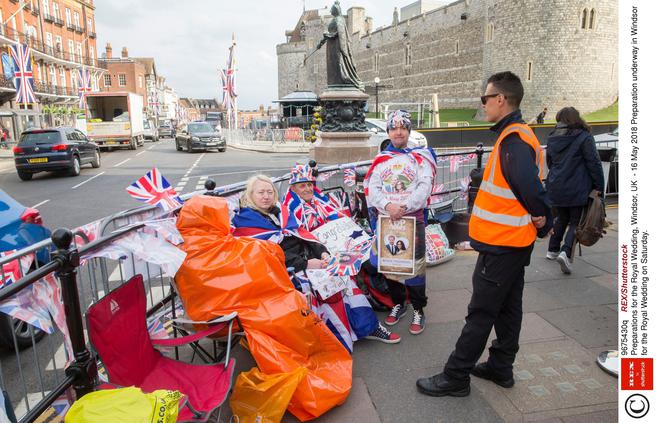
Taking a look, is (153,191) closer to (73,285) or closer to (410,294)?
(73,285)

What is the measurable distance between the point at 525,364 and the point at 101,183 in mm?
13464

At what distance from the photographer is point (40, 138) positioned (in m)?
15.1

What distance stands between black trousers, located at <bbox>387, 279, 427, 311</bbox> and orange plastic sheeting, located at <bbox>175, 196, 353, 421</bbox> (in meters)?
1.20

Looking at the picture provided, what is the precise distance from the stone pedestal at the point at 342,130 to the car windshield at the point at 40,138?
10242 mm

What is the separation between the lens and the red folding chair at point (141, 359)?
2449 millimetres

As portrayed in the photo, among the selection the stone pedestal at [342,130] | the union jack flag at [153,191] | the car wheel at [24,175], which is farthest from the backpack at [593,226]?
the car wheel at [24,175]

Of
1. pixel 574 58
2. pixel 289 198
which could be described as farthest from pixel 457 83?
pixel 289 198

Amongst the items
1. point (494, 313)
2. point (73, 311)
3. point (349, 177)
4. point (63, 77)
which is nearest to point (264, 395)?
point (73, 311)

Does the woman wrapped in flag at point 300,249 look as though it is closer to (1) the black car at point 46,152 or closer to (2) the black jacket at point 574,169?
(2) the black jacket at point 574,169

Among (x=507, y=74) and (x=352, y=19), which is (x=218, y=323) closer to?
(x=507, y=74)

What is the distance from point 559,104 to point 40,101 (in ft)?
151

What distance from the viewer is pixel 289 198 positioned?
12.6 feet

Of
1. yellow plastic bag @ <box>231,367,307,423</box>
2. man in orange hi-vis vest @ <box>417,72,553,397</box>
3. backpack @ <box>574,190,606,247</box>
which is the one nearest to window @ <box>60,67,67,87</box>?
backpack @ <box>574,190,606,247</box>

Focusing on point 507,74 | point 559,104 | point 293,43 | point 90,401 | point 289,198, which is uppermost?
point 293,43
